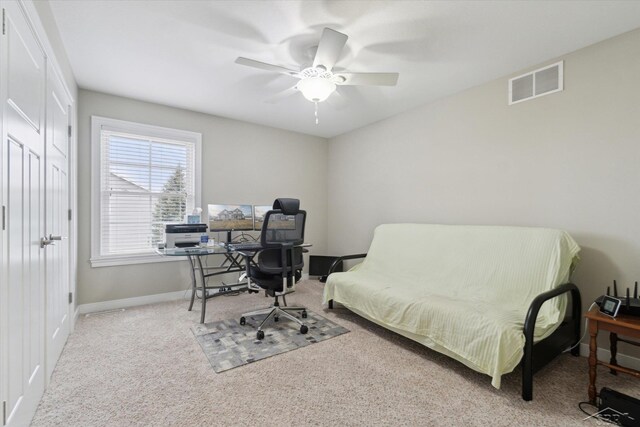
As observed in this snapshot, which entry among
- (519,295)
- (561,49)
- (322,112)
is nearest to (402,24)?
(561,49)

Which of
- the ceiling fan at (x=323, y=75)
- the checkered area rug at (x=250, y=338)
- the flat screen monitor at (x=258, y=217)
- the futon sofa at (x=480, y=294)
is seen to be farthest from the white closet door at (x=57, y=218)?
the futon sofa at (x=480, y=294)

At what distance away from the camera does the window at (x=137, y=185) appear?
3225mm

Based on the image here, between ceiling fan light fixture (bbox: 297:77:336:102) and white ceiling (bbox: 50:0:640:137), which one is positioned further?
ceiling fan light fixture (bbox: 297:77:336:102)

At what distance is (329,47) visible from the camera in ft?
6.40

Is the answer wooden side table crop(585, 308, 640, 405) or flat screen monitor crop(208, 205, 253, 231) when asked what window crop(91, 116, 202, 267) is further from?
wooden side table crop(585, 308, 640, 405)

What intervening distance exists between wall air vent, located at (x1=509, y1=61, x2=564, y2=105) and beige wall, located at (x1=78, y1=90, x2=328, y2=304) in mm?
2991

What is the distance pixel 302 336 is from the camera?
→ 101 inches

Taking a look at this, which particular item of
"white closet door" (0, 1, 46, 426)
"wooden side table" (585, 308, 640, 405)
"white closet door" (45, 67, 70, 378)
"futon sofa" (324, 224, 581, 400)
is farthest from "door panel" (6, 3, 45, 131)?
"wooden side table" (585, 308, 640, 405)

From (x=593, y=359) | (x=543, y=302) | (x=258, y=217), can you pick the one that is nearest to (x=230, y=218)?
(x=258, y=217)

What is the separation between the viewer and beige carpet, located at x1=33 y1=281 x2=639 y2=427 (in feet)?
5.10

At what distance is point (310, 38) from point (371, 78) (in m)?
0.58

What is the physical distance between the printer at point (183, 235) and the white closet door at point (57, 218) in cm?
84

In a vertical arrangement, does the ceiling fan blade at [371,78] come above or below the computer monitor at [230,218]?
above

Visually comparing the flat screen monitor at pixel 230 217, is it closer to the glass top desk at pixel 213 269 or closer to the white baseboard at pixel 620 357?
the glass top desk at pixel 213 269
